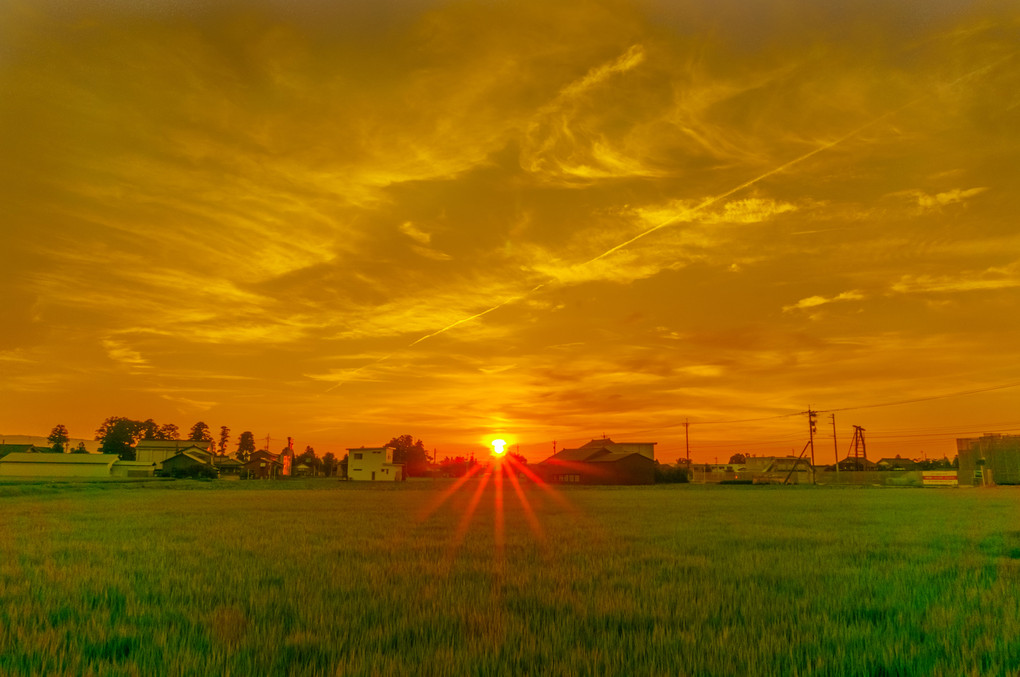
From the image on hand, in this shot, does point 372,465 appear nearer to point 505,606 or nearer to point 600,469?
point 600,469

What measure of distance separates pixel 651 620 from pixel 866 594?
163 inches

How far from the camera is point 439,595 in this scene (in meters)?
9.19

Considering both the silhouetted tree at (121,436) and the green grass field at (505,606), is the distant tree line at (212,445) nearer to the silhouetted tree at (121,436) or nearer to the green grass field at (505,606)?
the silhouetted tree at (121,436)

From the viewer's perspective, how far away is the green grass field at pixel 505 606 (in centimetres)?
615

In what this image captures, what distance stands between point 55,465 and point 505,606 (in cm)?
12210

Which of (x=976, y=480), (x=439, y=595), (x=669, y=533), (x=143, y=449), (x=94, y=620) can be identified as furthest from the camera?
(x=143, y=449)

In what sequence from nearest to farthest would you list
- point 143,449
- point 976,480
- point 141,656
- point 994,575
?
point 141,656, point 994,575, point 976,480, point 143,449

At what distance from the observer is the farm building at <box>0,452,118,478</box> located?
10169 cm

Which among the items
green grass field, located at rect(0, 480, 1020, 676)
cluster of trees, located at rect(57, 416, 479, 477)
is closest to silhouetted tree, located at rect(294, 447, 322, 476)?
cluster of trees, located at rect(57, 416, 479, 477)

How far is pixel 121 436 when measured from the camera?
544 feet

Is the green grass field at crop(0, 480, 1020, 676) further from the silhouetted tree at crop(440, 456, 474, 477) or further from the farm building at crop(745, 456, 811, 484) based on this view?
the silhouetted tree at crop(440, 456, 474, 477)

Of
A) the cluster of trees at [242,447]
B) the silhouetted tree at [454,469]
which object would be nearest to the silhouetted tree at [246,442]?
the cluster of trees at [242,447]

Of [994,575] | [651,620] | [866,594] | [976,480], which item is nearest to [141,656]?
[651,620]

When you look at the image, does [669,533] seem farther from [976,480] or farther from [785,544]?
[976,480]
